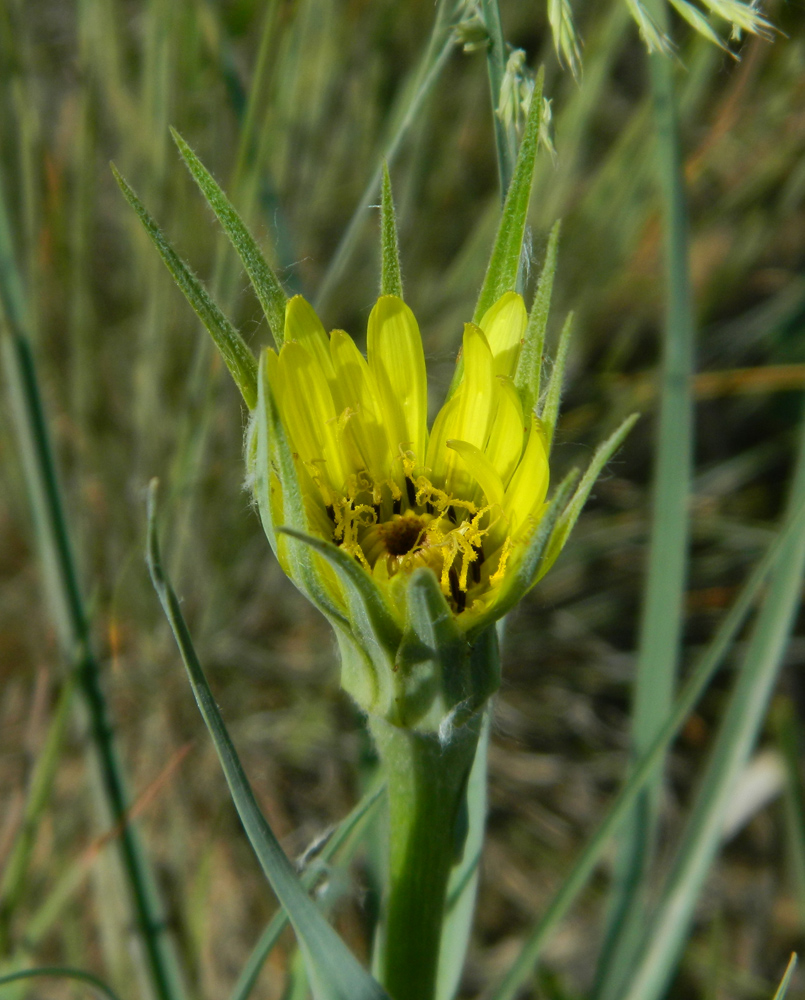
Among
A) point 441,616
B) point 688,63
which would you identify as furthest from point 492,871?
point 688,63

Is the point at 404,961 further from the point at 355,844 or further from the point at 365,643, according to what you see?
the point at 365,643

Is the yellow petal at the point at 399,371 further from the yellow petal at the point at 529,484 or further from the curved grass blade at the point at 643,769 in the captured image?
the curved grass blade at the point at 643,769

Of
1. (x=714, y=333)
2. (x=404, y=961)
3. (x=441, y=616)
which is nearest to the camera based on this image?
(x=441, y=616)

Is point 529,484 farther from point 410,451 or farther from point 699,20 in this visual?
point 699,20

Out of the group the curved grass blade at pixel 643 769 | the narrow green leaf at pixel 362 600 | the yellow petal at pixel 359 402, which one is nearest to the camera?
the narrow green leaf at pixel 362 600

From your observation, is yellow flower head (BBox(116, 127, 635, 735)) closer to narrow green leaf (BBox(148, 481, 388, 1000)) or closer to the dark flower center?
the dark flower center

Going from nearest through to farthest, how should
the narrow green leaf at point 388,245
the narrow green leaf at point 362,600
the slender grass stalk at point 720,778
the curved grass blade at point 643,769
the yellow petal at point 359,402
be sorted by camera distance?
1. the narrow green leaf at point 362,600
2. the narrow green leaf at point 388,245
3. the yellow petal at point 359,402
4. the curved grass blade at point 643,769
5. the slender grass stalk at point 720,778

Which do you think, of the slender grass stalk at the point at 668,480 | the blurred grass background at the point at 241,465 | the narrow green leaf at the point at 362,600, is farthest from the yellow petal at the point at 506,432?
the blurred grass background at the point at 241,465
